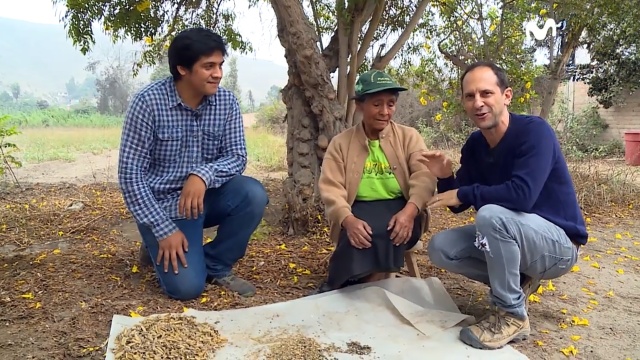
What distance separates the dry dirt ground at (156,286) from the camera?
7.48ft

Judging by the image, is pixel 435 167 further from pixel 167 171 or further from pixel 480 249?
pixel 167 171

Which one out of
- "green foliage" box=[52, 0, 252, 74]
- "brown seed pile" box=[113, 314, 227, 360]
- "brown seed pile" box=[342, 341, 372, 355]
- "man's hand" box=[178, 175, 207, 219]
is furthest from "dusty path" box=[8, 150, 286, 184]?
"brown seed pile" box=[342, 341, 372, 355]

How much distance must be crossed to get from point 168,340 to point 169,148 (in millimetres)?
984

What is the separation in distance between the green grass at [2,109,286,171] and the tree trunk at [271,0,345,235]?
3.98 m

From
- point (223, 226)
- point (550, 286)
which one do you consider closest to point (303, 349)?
point (223, 226)

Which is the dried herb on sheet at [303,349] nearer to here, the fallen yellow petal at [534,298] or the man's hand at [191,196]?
the man's hand at [191,196]

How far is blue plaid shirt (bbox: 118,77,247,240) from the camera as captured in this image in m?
2.56

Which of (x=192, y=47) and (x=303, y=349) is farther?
(x=192, y=47)

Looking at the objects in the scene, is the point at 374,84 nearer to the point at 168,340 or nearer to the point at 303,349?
the point at 303,349

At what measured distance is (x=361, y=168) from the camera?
262 cm

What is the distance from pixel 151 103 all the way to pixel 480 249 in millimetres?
1676

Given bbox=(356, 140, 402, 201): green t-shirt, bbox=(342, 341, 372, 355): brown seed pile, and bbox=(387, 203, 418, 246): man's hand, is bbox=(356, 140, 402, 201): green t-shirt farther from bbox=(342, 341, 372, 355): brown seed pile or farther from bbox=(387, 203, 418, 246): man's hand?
bbox=(342, 341, 372, 355): brown seed pile

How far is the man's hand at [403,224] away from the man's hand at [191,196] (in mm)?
907

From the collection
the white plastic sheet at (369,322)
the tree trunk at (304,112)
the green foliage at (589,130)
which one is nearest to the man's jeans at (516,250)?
the white plastic sheet at (369,322)
